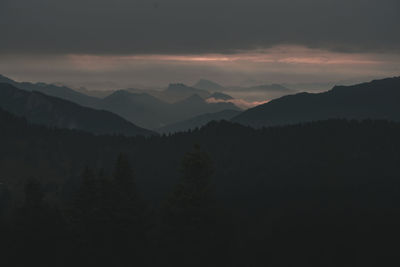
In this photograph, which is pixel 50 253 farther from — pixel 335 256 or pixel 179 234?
pixel 335 256

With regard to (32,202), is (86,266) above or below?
below

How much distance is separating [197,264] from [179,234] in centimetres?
334

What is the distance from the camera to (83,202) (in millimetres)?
45000

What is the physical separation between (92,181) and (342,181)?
153 meters

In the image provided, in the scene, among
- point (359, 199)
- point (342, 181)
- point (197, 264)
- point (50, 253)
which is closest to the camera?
point (197, 264)

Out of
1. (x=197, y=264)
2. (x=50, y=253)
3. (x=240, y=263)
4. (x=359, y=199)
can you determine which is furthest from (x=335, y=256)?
(x=359, y=199)

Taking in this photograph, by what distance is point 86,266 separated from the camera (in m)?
41.9

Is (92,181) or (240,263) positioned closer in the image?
(240,263)

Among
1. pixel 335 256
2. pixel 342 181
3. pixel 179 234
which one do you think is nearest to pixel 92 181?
pixel 179 234

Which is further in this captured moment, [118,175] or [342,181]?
[342,181]

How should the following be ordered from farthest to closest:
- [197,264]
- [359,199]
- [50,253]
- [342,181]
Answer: [342,181] → [359,199] → [50,253] → [197,264]

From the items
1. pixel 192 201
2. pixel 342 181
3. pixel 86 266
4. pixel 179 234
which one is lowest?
pixel 342 181

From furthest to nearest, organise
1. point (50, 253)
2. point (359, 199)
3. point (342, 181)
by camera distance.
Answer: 1. point (342, 181)
2. point (359, 199)
3. point (50, 253)

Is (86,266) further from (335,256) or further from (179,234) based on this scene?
(335,256)
